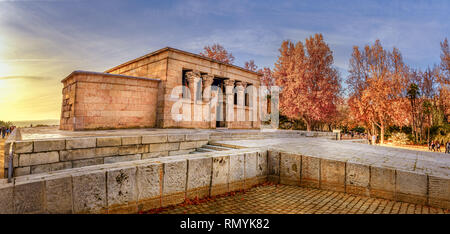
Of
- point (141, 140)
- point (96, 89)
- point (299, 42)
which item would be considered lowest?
point (141, 140)

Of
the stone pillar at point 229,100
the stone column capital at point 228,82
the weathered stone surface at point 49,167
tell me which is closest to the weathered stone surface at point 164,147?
the weathered stone surface at point 49,167

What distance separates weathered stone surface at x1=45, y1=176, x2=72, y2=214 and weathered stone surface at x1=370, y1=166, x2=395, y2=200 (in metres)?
6.14

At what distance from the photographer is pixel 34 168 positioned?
5609 mm

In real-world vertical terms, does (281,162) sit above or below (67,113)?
below

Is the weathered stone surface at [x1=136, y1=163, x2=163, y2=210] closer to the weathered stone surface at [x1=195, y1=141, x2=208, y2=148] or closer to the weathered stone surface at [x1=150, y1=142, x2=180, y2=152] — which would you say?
the weathered stone surface at [x1=150, y1=142, x2=180, y2=152]

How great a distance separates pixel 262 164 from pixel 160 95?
9.52 m

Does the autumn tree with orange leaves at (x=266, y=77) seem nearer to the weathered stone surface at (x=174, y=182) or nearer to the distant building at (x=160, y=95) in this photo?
the distant building at (x=160, y=95)

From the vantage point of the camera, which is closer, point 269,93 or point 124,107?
point 124,107

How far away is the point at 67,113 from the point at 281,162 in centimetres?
1091

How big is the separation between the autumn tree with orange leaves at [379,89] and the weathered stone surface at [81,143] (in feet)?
117

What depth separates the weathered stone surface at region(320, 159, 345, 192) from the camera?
555 cm

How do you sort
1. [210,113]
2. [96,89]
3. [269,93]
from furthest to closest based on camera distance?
[269,93] → [210,113] → [96,89]
